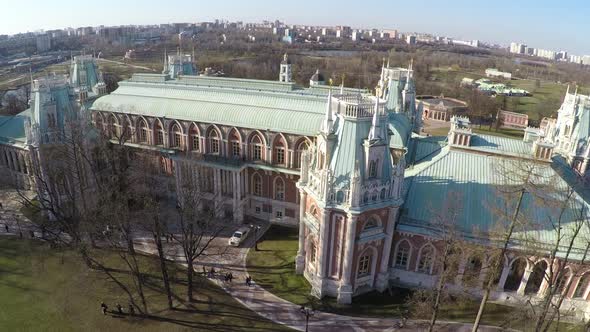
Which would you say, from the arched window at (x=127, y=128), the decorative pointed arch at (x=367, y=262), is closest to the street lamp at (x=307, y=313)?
the decorative pointed arch at (x=367, y=262)

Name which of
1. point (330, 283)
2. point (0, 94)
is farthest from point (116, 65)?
point (330, 283)

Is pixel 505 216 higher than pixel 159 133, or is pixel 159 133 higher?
pixel 505 216

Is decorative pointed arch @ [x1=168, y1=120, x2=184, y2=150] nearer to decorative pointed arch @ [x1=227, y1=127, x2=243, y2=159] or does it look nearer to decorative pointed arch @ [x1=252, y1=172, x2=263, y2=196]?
decorative pointed arch @ [x1=227, y1=127, x2=243, y2=159]

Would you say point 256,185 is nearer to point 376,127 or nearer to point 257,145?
point 257,145

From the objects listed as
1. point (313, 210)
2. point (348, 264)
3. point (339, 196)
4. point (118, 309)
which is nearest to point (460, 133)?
point (339, 196)

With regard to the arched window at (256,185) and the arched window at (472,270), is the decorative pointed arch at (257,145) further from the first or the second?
the arched window at (472,270)

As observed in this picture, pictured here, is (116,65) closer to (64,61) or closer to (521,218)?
(64,61)
